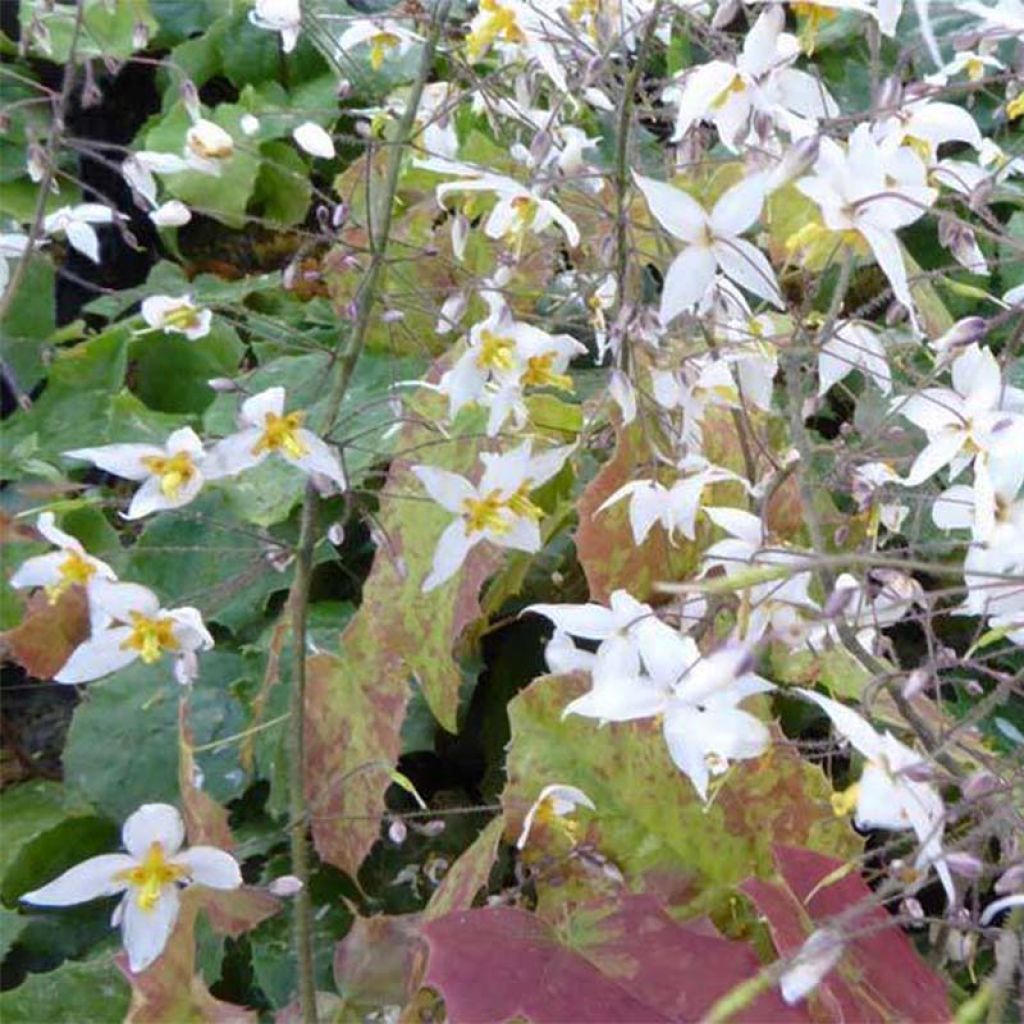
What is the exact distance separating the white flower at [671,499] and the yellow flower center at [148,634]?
0.23m

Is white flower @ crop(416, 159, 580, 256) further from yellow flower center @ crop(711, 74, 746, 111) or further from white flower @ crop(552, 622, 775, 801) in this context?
white flower @ crop(552, 622, 775, 801)

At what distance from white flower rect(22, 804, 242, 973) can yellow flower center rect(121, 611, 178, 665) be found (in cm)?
9

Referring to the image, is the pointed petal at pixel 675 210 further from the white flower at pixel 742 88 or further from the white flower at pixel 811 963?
the white flower at pixel 811 963

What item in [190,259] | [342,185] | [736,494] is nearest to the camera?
[736,494]

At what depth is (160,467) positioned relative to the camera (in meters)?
0.77

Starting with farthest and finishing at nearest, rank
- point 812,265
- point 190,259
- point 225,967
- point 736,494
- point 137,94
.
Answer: point 137,94
point 190,259
point 225,967
point 736,494
point 812,265

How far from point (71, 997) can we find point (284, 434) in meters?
0.36

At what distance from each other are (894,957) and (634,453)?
304 millimetres

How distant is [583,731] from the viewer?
741mm

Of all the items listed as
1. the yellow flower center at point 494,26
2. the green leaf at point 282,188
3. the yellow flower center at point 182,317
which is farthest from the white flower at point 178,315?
the green leaf at point 282,188

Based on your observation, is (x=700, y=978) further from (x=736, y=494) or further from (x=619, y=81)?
(x=619, y=81)

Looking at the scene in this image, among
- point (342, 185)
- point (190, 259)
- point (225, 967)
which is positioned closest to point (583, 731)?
point (225, 967)

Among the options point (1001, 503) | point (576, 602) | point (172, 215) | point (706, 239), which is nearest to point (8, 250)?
point (172, 215)

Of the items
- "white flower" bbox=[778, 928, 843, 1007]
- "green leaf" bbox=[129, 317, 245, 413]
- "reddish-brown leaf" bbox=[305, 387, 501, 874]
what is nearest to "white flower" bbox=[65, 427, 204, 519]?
"reddish-brown leaf" bbox=[305, 387, 501, 874]
